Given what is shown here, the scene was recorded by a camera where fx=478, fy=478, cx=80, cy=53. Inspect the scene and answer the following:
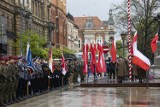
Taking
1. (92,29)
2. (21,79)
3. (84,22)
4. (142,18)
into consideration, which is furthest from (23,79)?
(84,22)

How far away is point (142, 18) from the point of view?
59781 mm

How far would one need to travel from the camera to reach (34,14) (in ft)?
237

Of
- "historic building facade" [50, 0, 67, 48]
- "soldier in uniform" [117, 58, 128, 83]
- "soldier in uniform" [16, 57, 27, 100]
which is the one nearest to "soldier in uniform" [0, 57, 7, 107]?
"soldier in uniform" [16, 57, 27, 100]

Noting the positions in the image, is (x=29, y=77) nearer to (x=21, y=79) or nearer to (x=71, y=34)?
(x=21, y=79)

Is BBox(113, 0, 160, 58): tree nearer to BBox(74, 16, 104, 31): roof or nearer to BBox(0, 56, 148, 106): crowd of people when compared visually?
BBox(0, 56, 148, 106): crowd of people

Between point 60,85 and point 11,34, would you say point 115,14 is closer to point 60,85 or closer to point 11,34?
point 11,34

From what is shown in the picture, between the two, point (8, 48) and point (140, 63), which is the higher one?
point (8, 48)

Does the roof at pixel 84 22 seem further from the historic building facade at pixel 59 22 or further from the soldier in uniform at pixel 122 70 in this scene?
the soldier in uniform at pixel 122 70

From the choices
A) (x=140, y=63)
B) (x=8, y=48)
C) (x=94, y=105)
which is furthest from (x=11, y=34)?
(x=94, y=105)

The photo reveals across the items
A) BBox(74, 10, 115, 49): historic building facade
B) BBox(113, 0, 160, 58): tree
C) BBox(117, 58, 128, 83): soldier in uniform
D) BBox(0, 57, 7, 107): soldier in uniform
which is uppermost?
BBox(74, 10, 115, 49): historic building facade

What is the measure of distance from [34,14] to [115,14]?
1444cm

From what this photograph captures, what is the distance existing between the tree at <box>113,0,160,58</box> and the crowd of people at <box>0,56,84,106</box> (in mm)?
29840

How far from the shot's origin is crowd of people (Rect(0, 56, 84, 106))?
17.7 m

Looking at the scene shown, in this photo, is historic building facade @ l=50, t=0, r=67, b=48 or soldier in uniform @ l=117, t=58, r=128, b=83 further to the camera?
historic building facade @ l=50, t=0, r=67, b=48
